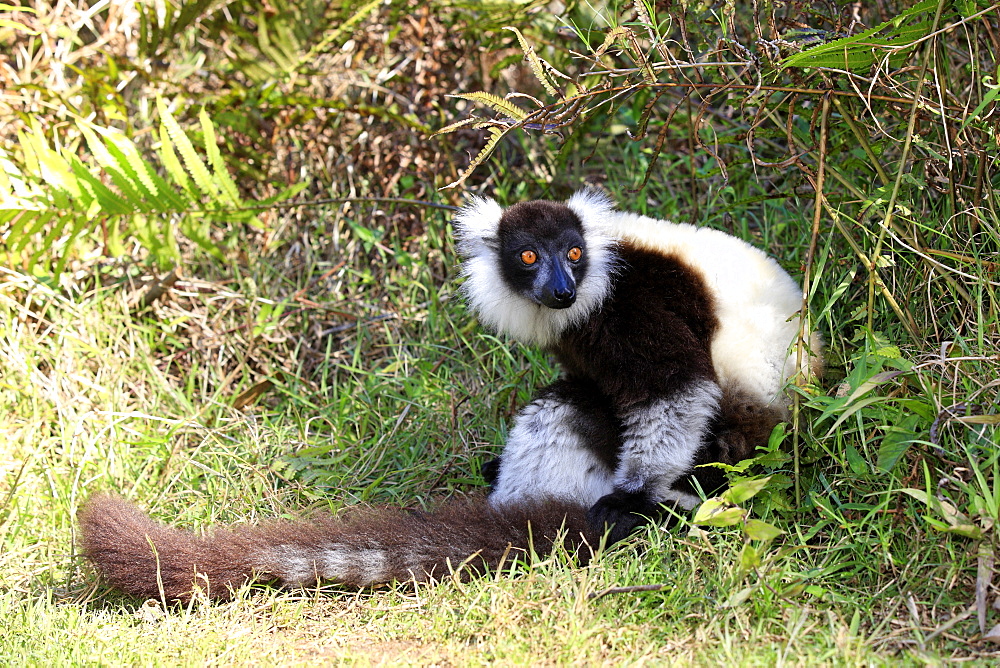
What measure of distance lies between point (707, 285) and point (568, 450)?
94 centimetres

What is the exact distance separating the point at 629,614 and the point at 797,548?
25.2 inches

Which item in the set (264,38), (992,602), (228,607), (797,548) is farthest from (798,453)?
(264,38)

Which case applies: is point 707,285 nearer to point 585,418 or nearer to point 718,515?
point 585,418

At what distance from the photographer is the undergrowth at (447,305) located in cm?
296

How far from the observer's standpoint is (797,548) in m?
3.05

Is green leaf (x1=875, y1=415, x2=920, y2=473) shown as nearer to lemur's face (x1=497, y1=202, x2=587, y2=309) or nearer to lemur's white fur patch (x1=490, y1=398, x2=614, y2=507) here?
lemur's white fur patch (x1=490, y1=398, x2=614, y2=507)

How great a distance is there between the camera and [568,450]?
388cm

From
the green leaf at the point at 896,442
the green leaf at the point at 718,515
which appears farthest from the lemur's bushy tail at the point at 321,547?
the green leaf at the point at 896,442

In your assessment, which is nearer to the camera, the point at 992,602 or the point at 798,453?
the point at 992,602

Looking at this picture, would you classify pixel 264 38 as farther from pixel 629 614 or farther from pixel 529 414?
pixel 629 614

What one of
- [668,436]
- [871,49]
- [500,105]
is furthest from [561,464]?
[871,49]

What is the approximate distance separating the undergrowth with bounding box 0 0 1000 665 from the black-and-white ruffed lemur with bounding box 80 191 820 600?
0.49 ft

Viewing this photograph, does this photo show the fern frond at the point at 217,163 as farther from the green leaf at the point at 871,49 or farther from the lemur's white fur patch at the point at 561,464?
the green leaf at the point at 871,49

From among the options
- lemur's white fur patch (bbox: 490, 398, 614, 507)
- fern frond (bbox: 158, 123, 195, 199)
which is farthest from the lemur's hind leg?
fern frond (bbox: 158, 123, 195, 199)
